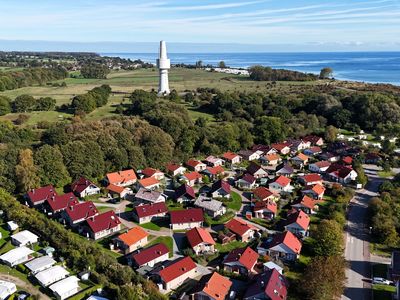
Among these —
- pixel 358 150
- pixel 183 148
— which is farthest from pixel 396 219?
pixel 183 148

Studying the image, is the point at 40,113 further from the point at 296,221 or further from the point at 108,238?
the point at 296,221

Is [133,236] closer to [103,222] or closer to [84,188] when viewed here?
[103,222]

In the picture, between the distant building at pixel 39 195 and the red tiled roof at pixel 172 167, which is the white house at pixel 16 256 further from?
the red tiled roof at pixel 172 167

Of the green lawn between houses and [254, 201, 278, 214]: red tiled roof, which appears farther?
[254, 201, 278, 214]: red tiled roof

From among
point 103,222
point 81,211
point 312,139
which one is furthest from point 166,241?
point 312,139

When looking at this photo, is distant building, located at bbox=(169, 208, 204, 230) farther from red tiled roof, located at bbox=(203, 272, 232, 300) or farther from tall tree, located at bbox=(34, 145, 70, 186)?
tall tree, located at bbox=(34, 145, 70, 186)

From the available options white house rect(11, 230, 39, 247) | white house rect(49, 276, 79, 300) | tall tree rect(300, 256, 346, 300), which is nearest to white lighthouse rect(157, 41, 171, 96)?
white house rect(11, 230, 39, 247)

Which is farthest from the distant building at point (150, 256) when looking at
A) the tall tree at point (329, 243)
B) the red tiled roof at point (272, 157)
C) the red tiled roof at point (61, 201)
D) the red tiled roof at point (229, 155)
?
the red tiled roof at point (272, 157)

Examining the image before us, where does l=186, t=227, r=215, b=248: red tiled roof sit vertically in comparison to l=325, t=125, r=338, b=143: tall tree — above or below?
Answer: below
